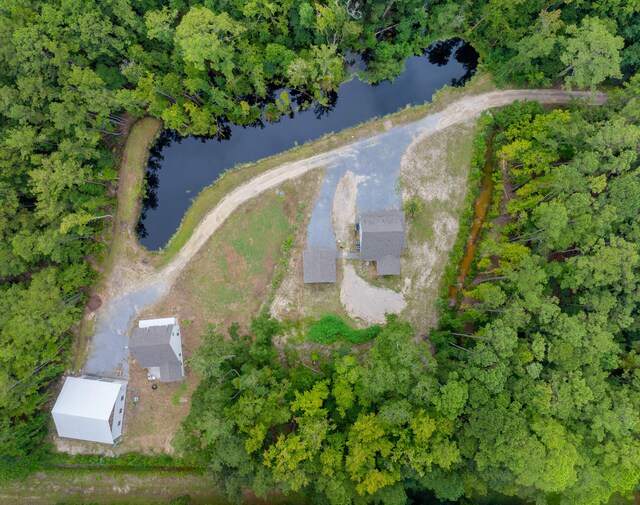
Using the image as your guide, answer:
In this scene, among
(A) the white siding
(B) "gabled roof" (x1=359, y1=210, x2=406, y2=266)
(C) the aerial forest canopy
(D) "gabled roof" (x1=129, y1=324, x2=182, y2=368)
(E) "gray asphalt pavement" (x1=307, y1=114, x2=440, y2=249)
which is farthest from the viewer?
(E) "gray asphalt pavement" (x1=307, y1=114, x2=440, y2=249)

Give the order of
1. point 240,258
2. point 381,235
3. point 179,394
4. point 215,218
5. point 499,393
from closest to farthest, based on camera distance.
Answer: point 499,393 → point 381,235 → point 179,394 → point 240,258 → point 215,218

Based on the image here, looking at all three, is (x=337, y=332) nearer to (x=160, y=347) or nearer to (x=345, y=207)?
(x=345, y=207)

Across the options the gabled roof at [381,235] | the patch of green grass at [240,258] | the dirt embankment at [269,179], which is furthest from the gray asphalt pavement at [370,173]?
the patch of green grass at [240,258]

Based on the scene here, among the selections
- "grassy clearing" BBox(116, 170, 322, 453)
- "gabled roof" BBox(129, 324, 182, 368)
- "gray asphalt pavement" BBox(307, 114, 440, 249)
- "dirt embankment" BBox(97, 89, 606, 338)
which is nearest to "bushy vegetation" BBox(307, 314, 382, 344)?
"grassy clearing" BBox(116, 170, 322, 453)

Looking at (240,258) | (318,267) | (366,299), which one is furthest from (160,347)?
(366,299)

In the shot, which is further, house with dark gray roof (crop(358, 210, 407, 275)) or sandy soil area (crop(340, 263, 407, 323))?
sandy soil area (crop(340, 263, 407, 323))

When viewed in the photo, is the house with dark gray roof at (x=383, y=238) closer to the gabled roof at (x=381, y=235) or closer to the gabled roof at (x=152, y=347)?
the gabled roof at (x=381, y=235)

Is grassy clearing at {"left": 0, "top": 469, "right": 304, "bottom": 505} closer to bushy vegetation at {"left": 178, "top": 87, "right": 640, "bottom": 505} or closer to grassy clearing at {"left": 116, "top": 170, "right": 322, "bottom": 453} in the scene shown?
grassy clearing at {"left": 116, "top": 170, "right": 322, "bottom": 453}
